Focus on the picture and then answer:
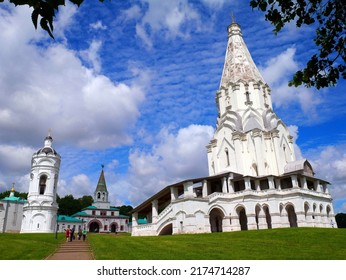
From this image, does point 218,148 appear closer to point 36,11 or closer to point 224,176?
point 224,176

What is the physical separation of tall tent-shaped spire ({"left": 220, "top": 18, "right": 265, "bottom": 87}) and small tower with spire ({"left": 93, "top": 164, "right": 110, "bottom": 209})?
176 ft

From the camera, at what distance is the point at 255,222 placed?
1380 inches

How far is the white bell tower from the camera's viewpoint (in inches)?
1810

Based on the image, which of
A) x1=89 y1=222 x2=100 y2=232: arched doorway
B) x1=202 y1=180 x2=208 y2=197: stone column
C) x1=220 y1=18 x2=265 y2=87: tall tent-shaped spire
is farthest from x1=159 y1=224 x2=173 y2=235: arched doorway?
x1=89 y1=222 x2=100 y2=232: arched doorway

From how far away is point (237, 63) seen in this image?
1955 inches

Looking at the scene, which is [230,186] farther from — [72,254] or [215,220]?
[72,254]

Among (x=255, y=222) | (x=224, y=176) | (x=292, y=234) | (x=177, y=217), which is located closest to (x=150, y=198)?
(x=177, y=217)

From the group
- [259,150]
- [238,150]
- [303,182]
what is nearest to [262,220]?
[303,182]

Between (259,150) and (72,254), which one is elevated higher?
(259,150)

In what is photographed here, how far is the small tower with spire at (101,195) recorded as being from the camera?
86688mm

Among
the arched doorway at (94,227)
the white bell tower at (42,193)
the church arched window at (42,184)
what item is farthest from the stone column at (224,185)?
the arched doorway at (94,227)

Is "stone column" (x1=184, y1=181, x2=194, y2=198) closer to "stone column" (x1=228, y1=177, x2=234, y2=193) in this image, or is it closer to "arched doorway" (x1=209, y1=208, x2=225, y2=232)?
"stone column" (x1=228, y1=177, x2=234, y2=193)

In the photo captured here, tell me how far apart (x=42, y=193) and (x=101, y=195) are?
4103 cm

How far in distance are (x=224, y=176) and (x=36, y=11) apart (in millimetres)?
34254
